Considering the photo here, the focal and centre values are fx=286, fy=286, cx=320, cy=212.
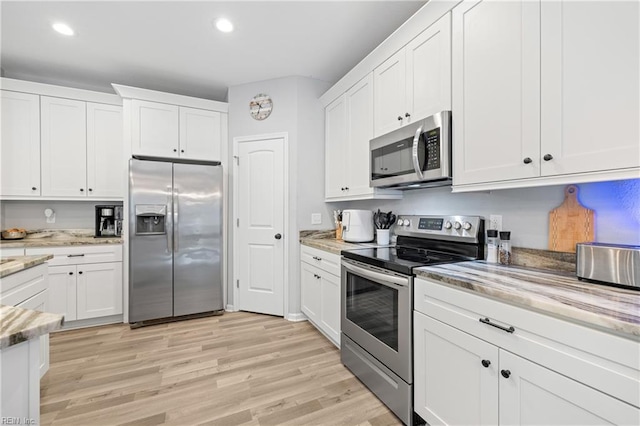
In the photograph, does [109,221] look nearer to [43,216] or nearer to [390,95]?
[43,216]

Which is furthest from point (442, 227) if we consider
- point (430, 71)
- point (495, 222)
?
point (430, 71)

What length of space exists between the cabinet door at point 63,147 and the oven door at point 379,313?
3182 mm

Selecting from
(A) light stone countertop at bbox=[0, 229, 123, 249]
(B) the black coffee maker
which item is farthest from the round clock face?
(A) light stone countertop at bbox=[0, 229, 123, 249]

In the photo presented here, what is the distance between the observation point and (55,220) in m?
3.33

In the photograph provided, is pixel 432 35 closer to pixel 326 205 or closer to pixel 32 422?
pixel 326 205

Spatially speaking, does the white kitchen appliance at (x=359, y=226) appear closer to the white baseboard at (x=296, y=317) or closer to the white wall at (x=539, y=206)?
the white wall at (x=539, y=206)

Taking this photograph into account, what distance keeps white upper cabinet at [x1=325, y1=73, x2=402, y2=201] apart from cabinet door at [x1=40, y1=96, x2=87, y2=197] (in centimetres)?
274

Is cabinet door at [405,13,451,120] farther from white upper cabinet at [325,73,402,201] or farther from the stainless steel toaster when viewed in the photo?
the stainless steel toaster

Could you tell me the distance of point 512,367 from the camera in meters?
1.11

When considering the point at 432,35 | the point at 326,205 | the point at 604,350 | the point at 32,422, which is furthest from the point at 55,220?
the point at 604,350

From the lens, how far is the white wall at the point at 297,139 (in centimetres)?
322

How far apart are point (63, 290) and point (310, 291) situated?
2497 millimetres

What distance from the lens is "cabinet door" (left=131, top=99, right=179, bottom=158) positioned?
3154mm

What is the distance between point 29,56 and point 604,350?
467cm
